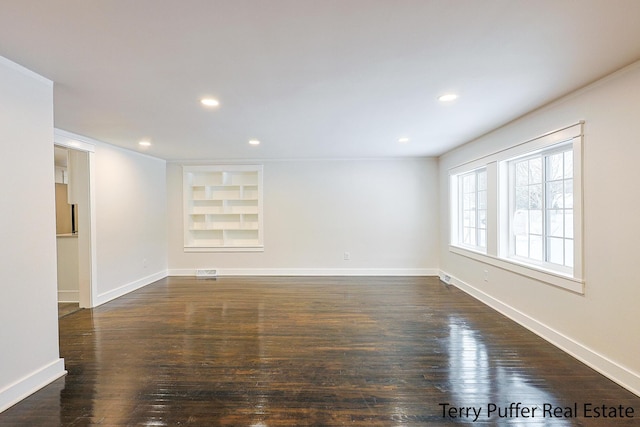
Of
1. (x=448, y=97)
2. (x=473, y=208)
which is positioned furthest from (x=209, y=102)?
(x=473, y=208)

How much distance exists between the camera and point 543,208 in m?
3.21

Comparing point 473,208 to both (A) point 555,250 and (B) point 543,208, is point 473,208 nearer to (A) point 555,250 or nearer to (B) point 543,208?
(B) point 543,208

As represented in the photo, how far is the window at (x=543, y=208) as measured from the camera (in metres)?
2.91

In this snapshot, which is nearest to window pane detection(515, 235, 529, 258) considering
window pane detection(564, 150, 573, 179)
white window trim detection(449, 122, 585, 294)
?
white window trim detection(449, 122, 585, 294)

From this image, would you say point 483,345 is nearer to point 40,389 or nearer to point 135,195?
point 40,389

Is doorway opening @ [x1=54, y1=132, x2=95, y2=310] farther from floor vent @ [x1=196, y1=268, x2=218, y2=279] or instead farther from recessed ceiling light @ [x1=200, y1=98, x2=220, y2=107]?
recessed ceiling light @ [x1=200, y1=98, x2=220, y2=107]

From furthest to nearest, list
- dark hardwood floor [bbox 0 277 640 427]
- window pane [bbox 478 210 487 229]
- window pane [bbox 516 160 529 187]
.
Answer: window pane [bbox 478 210 487 229] → window pane [bbox 516 160 529 187] → dark hardwood floor [bbox 0 277 640 427]

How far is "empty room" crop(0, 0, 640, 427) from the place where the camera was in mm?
1688

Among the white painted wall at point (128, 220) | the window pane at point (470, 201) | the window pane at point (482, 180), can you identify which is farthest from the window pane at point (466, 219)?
the white painted wall at point (128, 220)

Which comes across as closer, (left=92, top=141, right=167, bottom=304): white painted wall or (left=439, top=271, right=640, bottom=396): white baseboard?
(left=439, top=271, right=640, bottom=396): white baseboard

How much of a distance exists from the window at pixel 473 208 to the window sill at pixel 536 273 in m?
0.34

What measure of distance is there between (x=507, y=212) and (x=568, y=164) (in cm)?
102

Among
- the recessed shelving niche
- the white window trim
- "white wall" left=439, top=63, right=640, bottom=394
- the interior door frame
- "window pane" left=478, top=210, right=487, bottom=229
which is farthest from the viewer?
the recessed shelving niche

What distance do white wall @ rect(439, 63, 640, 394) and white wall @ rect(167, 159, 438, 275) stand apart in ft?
9.30
